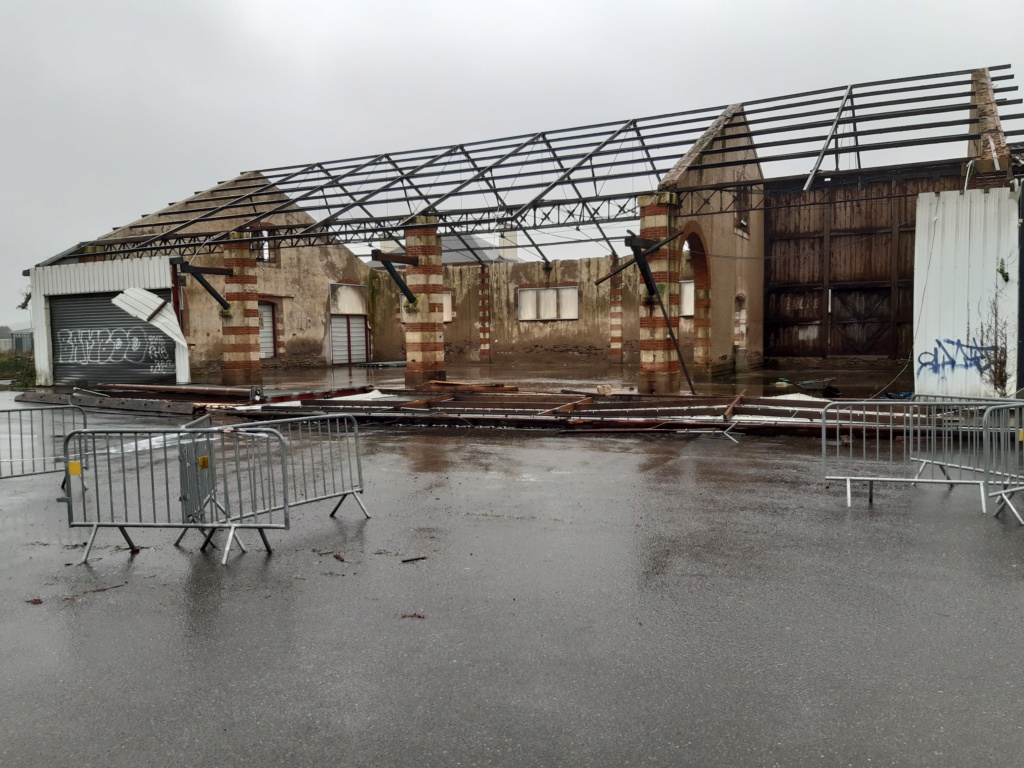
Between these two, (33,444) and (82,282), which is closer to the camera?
(33,444)

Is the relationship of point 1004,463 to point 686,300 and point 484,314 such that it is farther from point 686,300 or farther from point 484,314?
point 484,314

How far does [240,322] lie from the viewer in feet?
73.8

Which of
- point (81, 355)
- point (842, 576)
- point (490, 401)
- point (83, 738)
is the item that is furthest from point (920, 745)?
point (81, 355)

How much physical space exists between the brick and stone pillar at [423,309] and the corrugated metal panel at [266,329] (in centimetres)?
1068

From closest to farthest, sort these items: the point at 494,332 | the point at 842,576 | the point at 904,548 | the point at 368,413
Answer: the point at 842,576
the point at 904,548
the point at 368,413
the point at 494,332

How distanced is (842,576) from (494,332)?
27648 mm

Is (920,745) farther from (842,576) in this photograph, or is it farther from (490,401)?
(490,401)

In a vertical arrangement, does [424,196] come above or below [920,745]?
above

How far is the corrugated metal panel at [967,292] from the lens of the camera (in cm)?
1199

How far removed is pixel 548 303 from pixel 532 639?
27.6 meters

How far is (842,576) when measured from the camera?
489 centimetres

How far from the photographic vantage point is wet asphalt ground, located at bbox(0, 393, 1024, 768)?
9.96 ft

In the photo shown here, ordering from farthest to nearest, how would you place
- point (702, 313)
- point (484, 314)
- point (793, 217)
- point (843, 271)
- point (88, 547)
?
point (484, 314) < point (793, 217) < point (843, 271) < point (702, 313) < point (88, 547)

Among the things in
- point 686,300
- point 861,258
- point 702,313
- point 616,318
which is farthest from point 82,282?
point 861,258
